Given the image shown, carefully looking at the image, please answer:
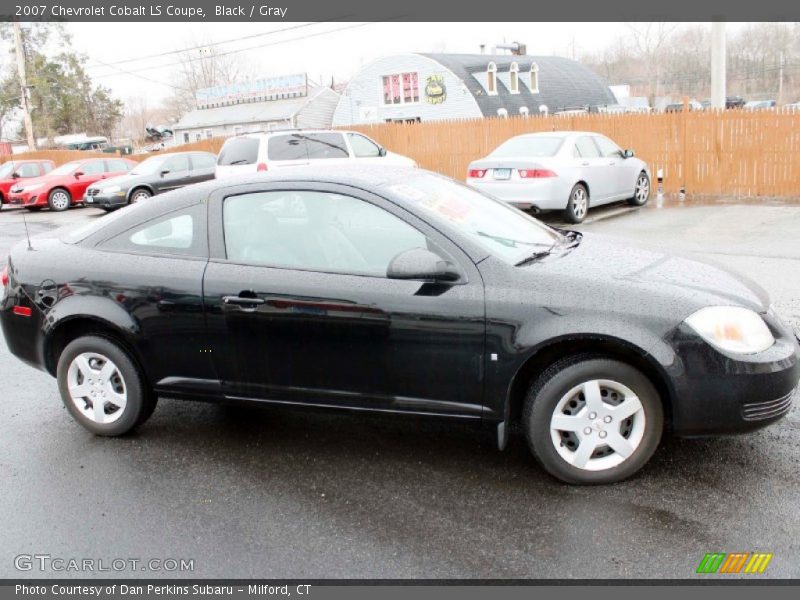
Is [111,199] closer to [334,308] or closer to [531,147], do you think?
[531,147]

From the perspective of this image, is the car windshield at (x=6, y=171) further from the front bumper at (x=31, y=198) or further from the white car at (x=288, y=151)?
the white car at (x=288, y=151)

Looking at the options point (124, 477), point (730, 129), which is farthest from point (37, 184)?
point (124, 477)

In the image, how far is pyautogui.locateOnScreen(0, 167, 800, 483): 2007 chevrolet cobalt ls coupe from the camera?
11.5 feet

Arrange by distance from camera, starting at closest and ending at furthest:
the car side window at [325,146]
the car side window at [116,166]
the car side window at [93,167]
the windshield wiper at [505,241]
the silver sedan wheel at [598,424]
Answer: the silver sedan wheel at [598,424], the windshield wiper at [505,241], the car side window at [325,146], the car side window at [93,167], the car side window at [116,166]

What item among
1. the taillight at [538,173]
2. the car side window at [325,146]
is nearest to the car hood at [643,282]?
the taillight at [538,173]

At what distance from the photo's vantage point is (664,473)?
12.3ft

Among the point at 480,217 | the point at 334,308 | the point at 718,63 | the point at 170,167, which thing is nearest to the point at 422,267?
the point at 334,308

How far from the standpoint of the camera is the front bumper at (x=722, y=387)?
135 inches

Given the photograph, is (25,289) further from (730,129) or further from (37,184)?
(37,184)

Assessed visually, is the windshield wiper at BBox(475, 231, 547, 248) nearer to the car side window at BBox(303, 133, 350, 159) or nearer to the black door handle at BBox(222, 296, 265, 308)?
the black door handle at BBox(222, 296, 265, 308)

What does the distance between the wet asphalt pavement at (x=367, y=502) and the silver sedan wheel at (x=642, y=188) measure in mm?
10942

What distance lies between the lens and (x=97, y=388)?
446 cm
